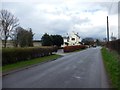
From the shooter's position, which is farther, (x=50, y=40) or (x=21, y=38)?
(x=50, y=40)

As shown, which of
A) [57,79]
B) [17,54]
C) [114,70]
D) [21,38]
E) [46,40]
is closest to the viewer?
[57,79]

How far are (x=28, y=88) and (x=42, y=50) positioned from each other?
3236cm

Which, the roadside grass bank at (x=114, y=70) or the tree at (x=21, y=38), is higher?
the tree at (x=21, y=38)

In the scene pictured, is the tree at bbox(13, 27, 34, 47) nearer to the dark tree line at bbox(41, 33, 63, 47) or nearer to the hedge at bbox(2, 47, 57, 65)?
the dark tree line at bbox(41, 33, 63, 47)

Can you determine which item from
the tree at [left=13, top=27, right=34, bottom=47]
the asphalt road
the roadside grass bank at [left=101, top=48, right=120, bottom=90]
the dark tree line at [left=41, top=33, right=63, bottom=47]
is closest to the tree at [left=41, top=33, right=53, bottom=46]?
the dark tree line at [left=41, top=33, right=63, bottom=47]

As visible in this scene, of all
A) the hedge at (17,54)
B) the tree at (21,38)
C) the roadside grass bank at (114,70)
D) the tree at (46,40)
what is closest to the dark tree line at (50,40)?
the tree at (46,40)

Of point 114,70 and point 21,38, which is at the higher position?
point 21,38

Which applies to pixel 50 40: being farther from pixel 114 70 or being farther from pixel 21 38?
pixel 114 70

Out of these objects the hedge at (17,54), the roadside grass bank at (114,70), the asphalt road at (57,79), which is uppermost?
the hedge at (17,54)

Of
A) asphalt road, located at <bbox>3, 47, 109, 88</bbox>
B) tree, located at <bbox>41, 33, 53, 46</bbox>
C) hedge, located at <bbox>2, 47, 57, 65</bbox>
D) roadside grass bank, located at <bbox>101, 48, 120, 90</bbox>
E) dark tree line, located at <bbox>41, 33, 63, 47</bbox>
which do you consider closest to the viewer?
asphalt road, located at <bbox>3, 47, 109, 88</bbox>

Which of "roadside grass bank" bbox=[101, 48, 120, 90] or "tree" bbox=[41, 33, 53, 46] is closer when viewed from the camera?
"roadside grass bank" bbox=[101, 48, 120, 90]

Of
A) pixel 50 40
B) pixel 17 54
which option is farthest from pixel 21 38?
pixel 17 54

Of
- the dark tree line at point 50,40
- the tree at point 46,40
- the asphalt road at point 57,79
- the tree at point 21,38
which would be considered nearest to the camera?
the asphalt road at point 57,79

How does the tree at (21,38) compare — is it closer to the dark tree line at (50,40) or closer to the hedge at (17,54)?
the dark tree line at (50,40)
